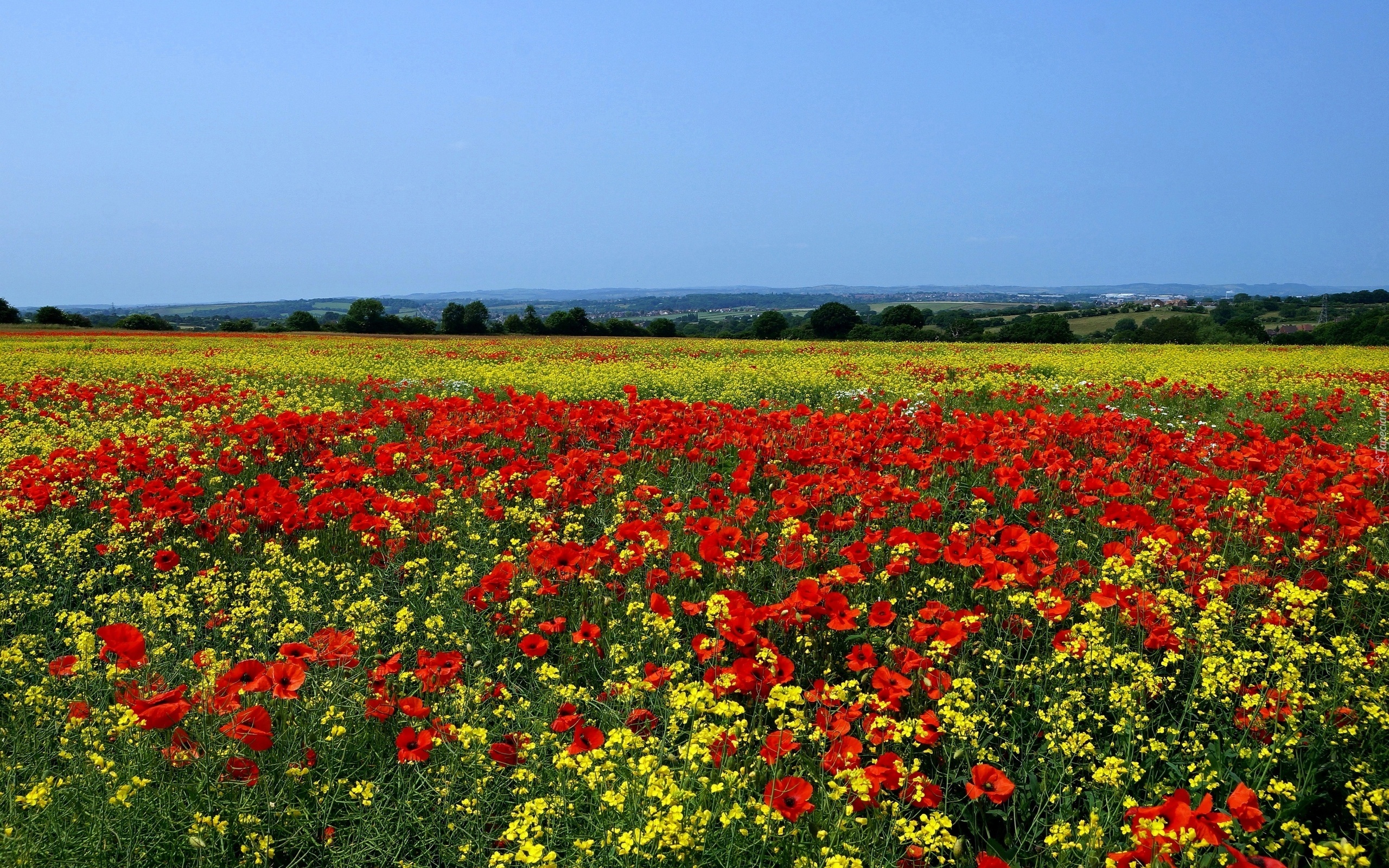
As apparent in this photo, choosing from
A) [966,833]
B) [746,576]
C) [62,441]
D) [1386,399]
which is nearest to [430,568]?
[746,576]

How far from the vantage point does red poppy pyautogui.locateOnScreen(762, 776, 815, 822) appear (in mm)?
2057

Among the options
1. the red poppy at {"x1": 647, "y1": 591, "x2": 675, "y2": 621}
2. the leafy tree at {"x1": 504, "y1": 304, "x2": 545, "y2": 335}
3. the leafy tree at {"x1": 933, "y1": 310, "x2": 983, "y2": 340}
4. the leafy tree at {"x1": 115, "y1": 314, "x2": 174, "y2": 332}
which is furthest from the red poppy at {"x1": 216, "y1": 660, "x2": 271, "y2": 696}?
the leafy tree at {"x1": 115, "y1": 314, "x2": 174, "y2": 332}

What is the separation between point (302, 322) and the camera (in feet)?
189

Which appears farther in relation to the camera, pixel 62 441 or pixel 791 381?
pixel 791 381

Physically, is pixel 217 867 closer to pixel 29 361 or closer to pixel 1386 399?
pixel 1386 399

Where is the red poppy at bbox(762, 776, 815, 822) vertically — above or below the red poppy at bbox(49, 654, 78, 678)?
below

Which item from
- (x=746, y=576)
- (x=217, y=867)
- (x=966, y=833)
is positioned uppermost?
→ (x=746, y=576)

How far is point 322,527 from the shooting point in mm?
4617

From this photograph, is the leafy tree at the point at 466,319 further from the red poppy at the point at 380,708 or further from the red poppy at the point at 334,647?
the red poppy at the point at 380,708

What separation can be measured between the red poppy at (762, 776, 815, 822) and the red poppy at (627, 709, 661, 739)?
0.53 metres

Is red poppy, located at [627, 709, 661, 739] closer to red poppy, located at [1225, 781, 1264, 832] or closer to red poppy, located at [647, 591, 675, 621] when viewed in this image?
red poppy, located at [647, 591, 675, 621]

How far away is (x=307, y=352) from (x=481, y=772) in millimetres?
22419

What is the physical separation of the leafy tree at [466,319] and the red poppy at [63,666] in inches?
2203

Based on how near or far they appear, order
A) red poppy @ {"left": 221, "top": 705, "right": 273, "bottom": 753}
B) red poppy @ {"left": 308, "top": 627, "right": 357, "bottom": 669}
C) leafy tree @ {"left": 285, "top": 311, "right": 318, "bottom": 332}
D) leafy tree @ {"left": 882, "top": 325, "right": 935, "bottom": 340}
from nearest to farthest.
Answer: red poppy @ {"left": 221, "top": 705, "right": 273, "bottom": 753}, red poppy @ {"left": 308, "top": 627, "right": 357, "bottom": 669}, leafy tree @ {"left": 882, "top": 325, "right": 935, "bottom": 340}, leafy tree @ {"left": 285, "top": 311, "right": 318, "bottom": 332}
